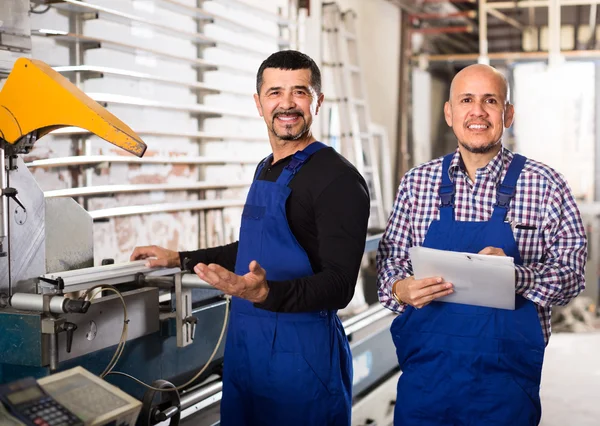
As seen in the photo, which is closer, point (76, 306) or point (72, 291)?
point (76, 306)

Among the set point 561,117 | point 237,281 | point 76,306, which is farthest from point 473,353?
point 561,117

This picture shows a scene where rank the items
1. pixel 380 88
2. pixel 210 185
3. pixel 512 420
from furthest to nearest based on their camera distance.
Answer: pixel 380 88, pixel 210 185, pixel 512 420

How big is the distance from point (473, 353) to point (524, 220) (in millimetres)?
378

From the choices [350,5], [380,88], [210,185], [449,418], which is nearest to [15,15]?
[449,418]

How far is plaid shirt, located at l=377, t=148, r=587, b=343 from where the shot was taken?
1842mm

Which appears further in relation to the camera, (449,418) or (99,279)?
(99,279)

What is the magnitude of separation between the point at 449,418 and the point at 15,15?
69.6 inches

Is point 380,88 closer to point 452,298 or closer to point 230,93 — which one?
point 230,93

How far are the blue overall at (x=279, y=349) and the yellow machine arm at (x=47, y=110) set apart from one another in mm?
379

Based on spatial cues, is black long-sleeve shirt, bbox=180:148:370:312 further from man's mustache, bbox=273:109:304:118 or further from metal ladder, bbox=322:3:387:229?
metal ladder, bbox=322:3:387:229

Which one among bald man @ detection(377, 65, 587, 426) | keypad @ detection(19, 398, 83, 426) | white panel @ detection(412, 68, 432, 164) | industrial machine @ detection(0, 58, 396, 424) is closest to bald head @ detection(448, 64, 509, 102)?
bald man @ detection(377, 65, 587, 426)

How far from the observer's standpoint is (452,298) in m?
1.84

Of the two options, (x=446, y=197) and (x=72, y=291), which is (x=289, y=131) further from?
(x=72, y=291)

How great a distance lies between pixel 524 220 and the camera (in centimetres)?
191
